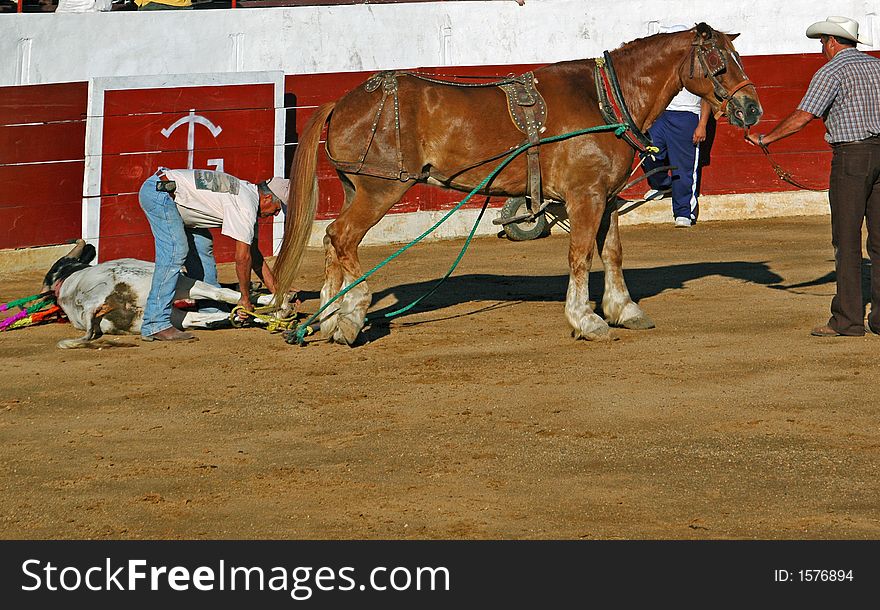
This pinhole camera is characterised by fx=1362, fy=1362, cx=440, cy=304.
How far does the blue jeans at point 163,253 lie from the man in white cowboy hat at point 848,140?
384 cm

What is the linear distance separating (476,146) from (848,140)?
2.36 meters

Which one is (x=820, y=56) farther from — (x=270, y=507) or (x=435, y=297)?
(x=270, y=507)

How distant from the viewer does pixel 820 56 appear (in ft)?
49.4

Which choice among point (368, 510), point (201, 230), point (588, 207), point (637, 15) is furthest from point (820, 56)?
point (368, 510)

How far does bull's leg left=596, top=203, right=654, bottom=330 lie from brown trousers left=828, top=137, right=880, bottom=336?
4.24 feet

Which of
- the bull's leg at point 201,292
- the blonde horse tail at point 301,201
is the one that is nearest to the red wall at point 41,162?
the bull's leg at point 201,292

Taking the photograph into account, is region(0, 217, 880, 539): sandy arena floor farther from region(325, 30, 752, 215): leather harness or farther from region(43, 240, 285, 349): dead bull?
region(325, 30, 752, 215): leather harness

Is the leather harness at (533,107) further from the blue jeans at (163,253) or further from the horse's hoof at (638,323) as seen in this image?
the blue jeans at (163,253)

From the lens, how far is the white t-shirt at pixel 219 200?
9219 mm

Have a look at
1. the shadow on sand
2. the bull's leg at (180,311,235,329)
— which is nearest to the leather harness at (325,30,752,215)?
the shadow on sand

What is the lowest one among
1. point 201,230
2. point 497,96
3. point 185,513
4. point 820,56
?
point 185,513

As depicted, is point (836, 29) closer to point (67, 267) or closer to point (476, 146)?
point (476, 146)

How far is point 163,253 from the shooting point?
918 cm

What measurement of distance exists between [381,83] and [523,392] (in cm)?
239
